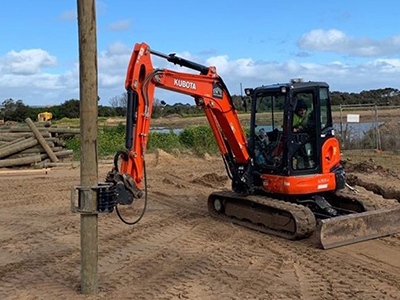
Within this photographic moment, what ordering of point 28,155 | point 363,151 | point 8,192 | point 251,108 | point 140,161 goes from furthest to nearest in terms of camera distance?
point 363,151 < point 28,155 < point 8,192 < point 251,108 < point 140,161

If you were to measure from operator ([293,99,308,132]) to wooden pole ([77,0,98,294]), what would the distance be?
4.25 metres

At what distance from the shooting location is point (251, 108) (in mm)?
9930

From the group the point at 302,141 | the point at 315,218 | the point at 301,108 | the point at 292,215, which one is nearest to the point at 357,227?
the point at 315,218

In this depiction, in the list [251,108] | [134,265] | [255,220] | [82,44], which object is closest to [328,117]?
[251,108]

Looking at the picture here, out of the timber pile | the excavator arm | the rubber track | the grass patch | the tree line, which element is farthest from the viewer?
the tree line

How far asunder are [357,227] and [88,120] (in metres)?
4.81

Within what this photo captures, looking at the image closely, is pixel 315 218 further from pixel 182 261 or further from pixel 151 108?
pixel 151 108

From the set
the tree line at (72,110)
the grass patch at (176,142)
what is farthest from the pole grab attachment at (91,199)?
the tree line at (72,110)

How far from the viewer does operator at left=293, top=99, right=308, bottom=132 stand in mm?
9039

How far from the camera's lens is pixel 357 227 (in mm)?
8367

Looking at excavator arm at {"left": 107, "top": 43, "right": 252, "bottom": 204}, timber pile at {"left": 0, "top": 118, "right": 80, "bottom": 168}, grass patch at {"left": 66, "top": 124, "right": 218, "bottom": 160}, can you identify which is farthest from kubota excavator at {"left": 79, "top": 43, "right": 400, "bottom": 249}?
grass patch at {"left": 66, "top": 124, "right": 218, "bottom": 160}

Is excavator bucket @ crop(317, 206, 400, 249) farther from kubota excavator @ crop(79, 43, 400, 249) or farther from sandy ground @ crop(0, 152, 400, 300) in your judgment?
sandy ground @ crop(0, 152, 400, 300)

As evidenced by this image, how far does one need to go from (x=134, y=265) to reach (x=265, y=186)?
10.6 feet

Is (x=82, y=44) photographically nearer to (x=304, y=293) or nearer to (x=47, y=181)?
(x=304, y=293)
